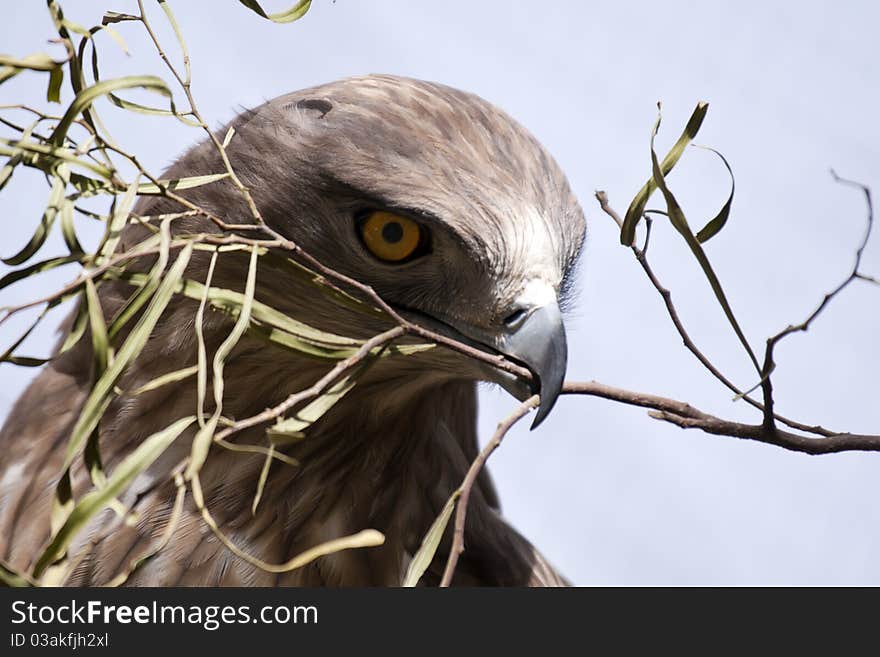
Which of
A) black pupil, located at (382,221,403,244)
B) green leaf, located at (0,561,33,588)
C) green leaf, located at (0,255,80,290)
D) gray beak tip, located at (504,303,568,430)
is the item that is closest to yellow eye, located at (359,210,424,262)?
black pupil, located at (382,221,403,244)

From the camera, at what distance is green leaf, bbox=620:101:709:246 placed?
1.33m

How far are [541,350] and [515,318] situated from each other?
13 cm

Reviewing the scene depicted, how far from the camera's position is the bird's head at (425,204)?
69.3 inches

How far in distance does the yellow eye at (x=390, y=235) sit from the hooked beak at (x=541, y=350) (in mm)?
230

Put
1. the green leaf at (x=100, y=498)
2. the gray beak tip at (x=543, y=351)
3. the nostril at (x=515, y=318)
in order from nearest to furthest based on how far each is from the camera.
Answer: the green leaf at (x=100, y=498) < the gray beak tip at (x=543, y=351) < the nostril at (x=515, y=318)

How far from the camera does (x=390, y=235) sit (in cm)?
184

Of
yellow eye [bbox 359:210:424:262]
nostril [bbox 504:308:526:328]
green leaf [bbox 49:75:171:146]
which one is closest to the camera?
green leaf [bbox 49:75:171:146]

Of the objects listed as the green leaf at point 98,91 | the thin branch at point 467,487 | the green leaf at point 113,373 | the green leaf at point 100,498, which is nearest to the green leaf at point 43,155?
the green leaf at point 98,91

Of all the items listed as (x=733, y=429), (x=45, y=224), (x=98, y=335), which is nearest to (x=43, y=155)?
(x=45, y=224)

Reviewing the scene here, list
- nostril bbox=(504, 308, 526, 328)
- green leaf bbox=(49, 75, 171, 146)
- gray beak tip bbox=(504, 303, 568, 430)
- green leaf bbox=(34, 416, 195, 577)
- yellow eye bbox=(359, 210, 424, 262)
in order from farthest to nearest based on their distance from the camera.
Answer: yellow eye bbox=(359, 210, 424, 262) < nostril bbox=(504, 308, 526, 328) < gray beak tip bbox=(504, 303, 568, 430) < green leaf bbox=(49, 75, 171, 146) < green leaf bbox=(34, 416, 195, 577)

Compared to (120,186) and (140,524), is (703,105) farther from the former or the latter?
(140,524)

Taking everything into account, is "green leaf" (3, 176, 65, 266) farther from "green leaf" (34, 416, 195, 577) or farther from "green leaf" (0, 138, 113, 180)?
"green leaf" (34, 416, 195, 577)

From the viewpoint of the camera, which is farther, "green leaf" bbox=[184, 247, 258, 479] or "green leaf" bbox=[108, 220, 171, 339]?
"green leaf" bbox=[108, 220, 171, 339]

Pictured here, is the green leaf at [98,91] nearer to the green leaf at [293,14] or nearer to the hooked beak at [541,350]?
the green leaf at [293,14]
